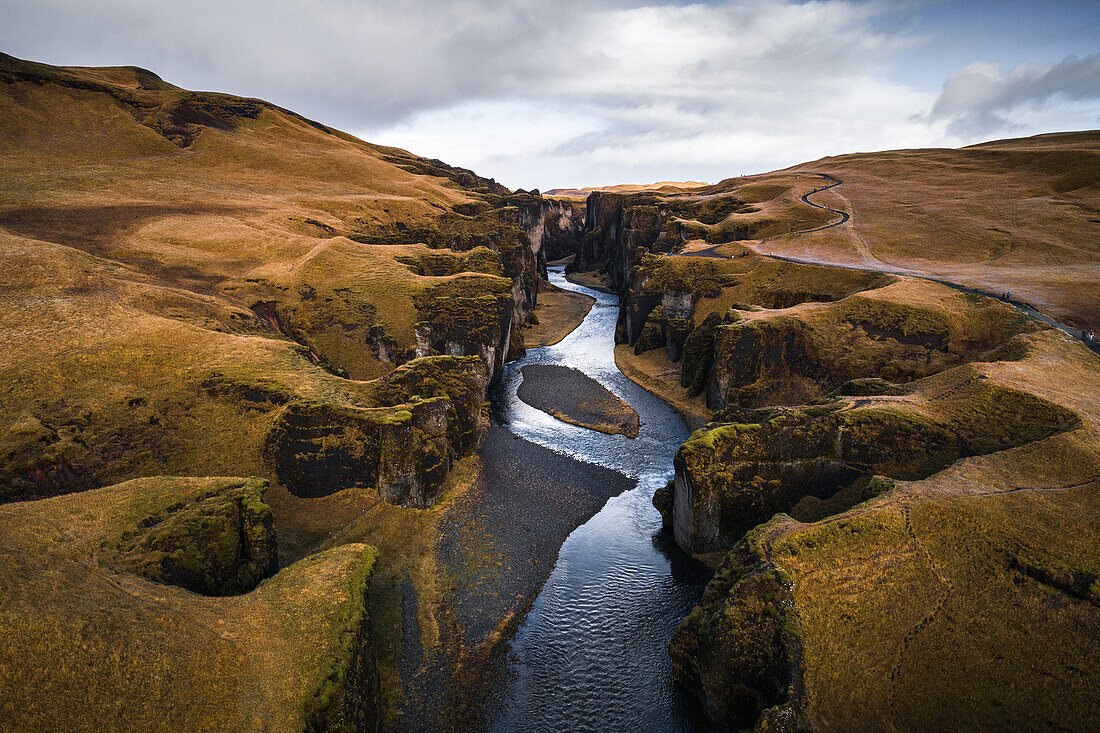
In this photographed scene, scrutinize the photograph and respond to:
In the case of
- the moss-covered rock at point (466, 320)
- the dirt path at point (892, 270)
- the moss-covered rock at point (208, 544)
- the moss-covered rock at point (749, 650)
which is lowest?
the moss-covered rock at point (749, 650)

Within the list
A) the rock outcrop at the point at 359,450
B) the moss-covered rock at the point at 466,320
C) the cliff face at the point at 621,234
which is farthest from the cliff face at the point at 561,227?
the rock outcrop at the point at 359,450

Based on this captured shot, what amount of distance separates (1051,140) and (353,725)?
16035 cm

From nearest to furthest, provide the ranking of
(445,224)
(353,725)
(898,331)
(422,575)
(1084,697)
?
1. (1084,697)
2. (353,725)
3. (422,575)
4. (898,331)
5. (445,224)

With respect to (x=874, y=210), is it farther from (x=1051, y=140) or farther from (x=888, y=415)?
(x=888, y=415)

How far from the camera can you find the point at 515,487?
34.8m

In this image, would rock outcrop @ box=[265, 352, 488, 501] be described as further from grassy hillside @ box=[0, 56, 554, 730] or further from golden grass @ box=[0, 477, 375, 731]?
golden grass @ box=[0, 477, 375, 731]

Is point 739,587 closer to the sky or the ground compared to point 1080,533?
closer to the ground

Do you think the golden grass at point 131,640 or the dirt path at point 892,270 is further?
the dirt path at point 892,270

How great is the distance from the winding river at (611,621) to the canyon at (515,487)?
0.62ft

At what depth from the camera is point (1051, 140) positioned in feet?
337

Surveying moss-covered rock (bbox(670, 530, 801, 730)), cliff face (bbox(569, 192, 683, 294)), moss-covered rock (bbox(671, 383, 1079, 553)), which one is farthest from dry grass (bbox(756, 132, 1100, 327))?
moss-covered rock (bbox(670, 530, 801, 730))

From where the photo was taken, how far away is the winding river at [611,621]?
1969cm

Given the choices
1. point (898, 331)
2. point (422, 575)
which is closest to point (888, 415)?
point (898, 331)

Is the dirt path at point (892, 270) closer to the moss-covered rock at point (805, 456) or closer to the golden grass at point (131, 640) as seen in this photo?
the moss-covered rock at point (805, 456)
